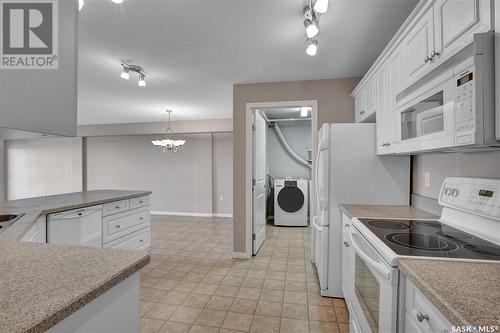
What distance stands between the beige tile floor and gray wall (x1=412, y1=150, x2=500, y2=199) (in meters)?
1.24

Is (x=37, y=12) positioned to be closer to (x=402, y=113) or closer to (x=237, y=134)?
(x=402, y=113)

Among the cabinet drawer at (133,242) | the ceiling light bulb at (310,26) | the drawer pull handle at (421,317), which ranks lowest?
the cabinet drawer at (133,242)

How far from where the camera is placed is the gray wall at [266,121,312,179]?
5738 millimetres

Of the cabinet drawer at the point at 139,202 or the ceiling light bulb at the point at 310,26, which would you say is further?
the cabinet drawer at the point at 139,202

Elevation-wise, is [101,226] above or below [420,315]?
below

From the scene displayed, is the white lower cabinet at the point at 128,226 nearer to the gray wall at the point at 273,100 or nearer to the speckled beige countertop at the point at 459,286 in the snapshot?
the gray wall at the point at 273,100

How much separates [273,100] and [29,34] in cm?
254

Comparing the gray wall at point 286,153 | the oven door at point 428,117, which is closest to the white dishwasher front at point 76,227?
the oven door at point 428,117

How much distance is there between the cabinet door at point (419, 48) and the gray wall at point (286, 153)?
13.7ft

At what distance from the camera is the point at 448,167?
172 cm

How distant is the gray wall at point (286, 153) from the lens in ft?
18.8

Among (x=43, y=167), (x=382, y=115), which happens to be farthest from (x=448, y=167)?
(x=43, y=167)

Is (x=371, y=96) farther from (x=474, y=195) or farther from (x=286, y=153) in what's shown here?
(x=286, y=153)
